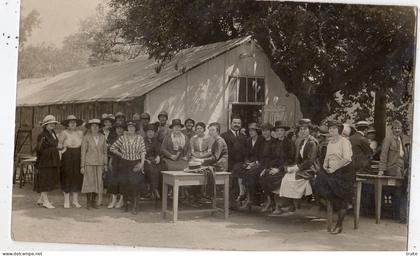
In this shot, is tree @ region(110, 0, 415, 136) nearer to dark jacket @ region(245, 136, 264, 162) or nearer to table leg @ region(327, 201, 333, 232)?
dark jacket @ region(245, 136, 264, 162)

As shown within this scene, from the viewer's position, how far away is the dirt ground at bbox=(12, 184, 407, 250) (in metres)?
3.30

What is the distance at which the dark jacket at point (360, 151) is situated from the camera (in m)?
3.42

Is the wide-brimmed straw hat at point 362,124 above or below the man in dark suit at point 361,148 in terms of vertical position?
above

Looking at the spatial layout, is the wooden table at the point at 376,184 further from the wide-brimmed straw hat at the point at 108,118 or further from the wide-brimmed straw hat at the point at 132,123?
the wide-brimmed straw hat at the point at 108,118

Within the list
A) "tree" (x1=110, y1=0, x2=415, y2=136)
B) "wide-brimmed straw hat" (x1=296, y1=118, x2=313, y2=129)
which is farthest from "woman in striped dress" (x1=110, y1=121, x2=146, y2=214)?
"wide-brimmed straw hat" (x1=296, y1=118, x2=313, y2=129)

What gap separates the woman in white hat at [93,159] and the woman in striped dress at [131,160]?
77mm

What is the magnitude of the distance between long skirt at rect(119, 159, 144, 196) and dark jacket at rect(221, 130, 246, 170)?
0.57 meters

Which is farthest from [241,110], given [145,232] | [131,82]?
[145,232]

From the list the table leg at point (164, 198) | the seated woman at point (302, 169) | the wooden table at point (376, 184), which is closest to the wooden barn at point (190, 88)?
the seated woman at point (302, 169)

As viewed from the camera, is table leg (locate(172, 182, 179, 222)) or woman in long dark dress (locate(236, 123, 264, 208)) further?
woman in long dark dress (locate(236, 123, 264, 208))

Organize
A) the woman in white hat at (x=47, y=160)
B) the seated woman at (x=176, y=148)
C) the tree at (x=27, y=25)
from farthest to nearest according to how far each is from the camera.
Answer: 1. the seated woman at (x=176, y=148)
2. the woman in white hat at (x=47, y=160)
3. the tree at (x=27, y=25)

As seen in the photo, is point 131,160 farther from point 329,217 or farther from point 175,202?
point 329,217

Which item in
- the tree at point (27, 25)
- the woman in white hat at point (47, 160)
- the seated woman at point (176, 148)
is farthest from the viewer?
the seated woman at point (176, 148)

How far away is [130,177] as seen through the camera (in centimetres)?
345
